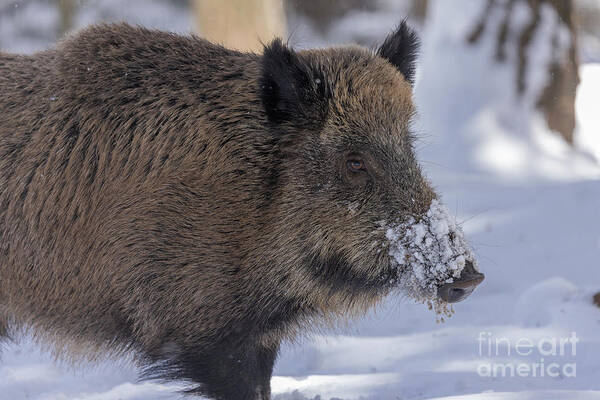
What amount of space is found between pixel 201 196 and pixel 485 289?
3.50 m

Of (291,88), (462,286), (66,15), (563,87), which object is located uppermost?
(66,15)

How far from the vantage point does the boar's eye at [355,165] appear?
12.1ft

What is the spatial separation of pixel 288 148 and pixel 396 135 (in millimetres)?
564

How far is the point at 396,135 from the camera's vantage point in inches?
148

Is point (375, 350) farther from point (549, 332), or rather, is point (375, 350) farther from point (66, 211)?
point (66, 211)

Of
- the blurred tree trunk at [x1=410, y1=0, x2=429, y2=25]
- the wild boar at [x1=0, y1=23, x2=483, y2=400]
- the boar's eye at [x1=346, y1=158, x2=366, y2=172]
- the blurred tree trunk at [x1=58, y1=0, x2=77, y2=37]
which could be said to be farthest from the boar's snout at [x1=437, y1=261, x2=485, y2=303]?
the blurred tree trunk at [x1=58, y1=0, x2=77, y2=37]

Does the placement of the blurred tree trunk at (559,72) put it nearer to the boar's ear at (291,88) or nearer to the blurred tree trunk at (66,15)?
the boar's ear at (291,88)

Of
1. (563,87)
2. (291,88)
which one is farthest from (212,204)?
(563,87)

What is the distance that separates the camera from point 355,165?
3678 mm

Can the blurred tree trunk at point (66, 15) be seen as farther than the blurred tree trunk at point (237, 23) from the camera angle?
Yes

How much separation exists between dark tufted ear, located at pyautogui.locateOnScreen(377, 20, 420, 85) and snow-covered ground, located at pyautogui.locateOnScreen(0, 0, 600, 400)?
45cm

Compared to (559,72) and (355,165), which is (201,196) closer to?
(355,165)

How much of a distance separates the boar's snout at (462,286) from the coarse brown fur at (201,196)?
34cm

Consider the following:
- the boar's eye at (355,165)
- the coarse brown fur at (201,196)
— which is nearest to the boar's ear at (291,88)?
the coarse brown fur at (201,196)
